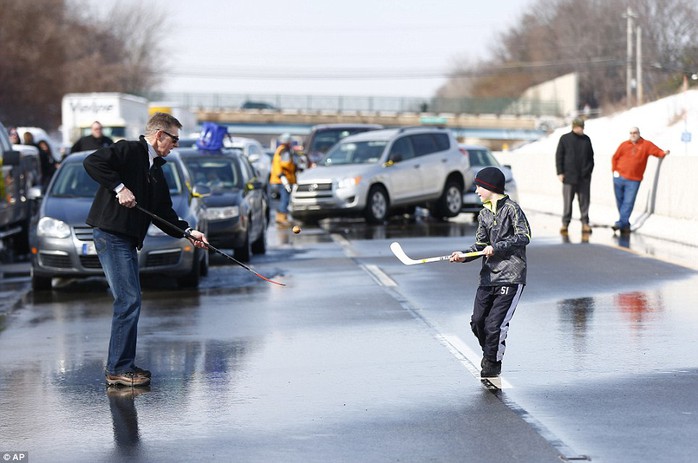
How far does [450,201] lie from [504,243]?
66.4ft

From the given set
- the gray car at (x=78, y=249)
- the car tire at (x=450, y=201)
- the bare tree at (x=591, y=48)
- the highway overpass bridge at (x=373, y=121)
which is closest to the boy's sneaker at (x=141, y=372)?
the gray car at (x=78, y=249)

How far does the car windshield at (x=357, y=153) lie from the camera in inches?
1155

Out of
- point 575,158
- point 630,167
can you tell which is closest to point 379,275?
point 575,158

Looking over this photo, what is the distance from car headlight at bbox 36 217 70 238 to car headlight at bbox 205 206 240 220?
3638 mm

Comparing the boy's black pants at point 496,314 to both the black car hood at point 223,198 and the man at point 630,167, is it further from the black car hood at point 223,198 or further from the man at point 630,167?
the man at point 630,167

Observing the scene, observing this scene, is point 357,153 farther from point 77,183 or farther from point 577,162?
point 77,183

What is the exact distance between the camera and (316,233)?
26547 mm

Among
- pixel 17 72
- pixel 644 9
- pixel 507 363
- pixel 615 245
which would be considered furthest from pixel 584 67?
pixel 507 363

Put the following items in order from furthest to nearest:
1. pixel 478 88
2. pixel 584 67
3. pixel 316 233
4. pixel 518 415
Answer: pixel 478 88, pixel 584 67, pixel 316 233, pixel 518 415

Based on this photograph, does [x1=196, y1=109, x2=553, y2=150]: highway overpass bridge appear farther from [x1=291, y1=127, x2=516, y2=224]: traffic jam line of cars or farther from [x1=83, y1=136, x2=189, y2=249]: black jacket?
[x1=83, y1=136, x2=189, y2=249]: black jacket

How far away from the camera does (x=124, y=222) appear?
9.66 m

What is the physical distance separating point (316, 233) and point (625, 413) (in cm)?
1830

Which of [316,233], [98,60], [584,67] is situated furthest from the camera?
[584,67]

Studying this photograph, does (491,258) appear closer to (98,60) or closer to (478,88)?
(98,60)
